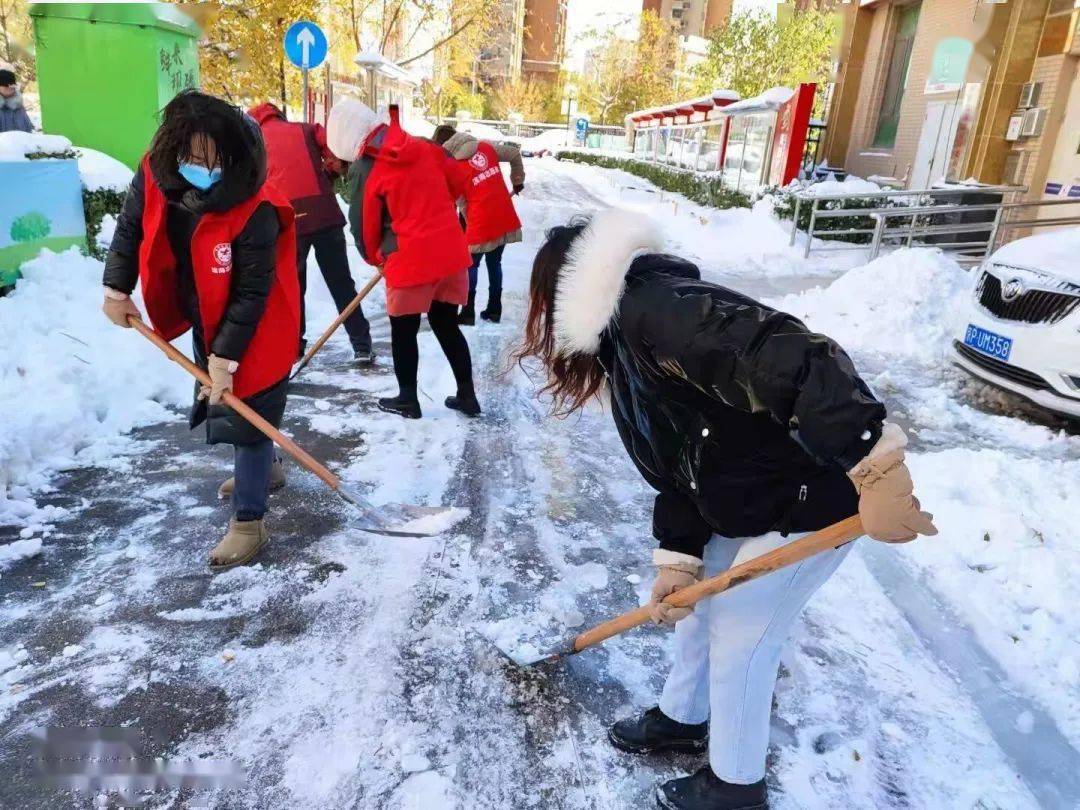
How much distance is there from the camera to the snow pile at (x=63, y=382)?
11.2 feet

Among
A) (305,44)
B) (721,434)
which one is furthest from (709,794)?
(305,44)

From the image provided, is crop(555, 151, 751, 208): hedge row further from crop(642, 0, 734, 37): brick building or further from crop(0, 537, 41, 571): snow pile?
crop(642, 0, 734, 37): brick building

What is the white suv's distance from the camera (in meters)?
4.57

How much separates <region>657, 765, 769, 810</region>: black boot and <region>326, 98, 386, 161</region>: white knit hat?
3561 millimetres

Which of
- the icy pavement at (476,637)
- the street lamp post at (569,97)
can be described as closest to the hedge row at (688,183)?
the icy pavement at (476,637)

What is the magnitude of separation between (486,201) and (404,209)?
2.14 m

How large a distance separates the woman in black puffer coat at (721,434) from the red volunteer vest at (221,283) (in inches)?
50.3

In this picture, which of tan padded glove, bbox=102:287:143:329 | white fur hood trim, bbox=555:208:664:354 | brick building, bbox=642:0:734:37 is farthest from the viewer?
brick building, bbox=642:0:734:37

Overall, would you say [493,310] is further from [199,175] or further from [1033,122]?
A: [1033,122]

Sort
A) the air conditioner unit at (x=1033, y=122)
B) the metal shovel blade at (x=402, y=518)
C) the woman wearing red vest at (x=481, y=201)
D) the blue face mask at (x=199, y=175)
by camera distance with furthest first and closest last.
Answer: the air conditioner unit at (x=1033, y=122) < the woman wearing red vest at (x=481, y=201) < the metal shovel blade at (x=402, y=518) < the blue face mask at (x=199, y=175)

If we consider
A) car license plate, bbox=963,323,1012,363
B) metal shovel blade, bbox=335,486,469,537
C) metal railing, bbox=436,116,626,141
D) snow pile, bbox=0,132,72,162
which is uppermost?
metal railing, bbox=436,116,626,141

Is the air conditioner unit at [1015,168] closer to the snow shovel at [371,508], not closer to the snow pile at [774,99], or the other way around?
the snow pile at [774,99]

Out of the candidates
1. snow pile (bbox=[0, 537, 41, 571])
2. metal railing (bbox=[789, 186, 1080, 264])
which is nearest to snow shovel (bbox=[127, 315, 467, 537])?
snow pile (bbox=[0, 537, 41, 571])

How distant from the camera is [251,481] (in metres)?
2.98
